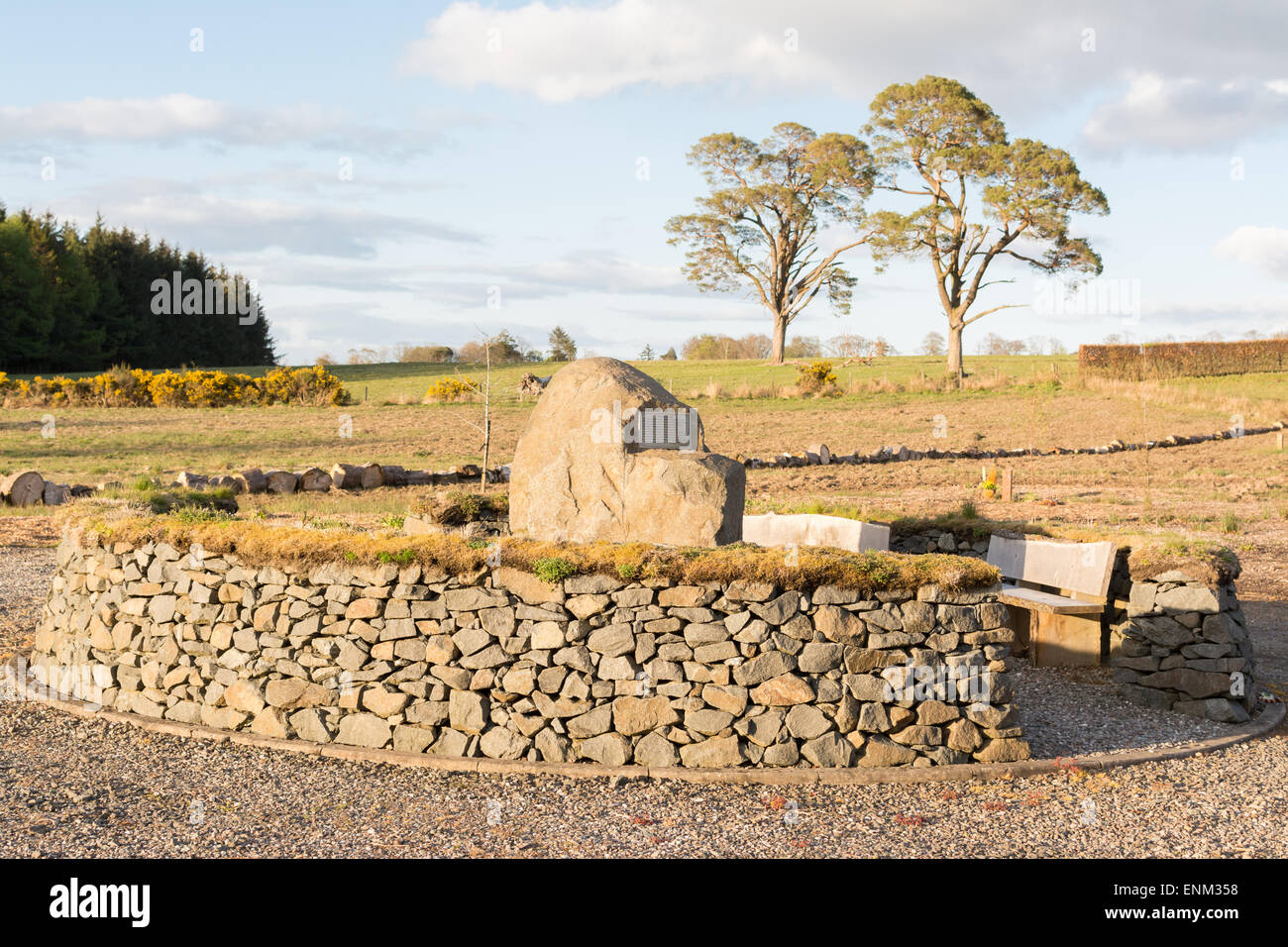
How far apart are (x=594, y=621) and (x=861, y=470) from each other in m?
17.2

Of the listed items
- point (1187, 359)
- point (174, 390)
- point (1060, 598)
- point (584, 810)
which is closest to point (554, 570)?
point (584, 810)

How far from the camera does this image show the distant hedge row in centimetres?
4066

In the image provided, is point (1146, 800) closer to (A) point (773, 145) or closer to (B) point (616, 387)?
(B) point (616, 387)

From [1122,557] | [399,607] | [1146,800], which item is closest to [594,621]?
[399,607]

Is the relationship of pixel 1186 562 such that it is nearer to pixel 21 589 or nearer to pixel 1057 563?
pixel 1057 563

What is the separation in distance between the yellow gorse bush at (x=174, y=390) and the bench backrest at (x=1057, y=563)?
31.0 m

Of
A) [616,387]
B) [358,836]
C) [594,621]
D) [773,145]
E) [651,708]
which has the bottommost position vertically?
[358,836]

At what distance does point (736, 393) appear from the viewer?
38.9 m

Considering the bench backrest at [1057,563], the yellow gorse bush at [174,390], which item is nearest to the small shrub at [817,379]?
the yellow gorse bush at [174,390]

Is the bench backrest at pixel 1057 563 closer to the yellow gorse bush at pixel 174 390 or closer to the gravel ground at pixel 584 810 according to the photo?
the gravel ground at pixel 584 810

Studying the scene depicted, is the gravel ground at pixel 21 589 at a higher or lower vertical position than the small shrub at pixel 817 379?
lower

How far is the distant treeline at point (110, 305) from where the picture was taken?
51344mm

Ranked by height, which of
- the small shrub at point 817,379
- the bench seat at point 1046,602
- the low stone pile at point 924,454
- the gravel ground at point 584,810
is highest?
the small shrub at point 817,379

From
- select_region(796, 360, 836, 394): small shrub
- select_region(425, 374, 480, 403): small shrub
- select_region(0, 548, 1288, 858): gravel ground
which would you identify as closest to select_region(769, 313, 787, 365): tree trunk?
select_region(796, 360, 836, 394): small shrub
